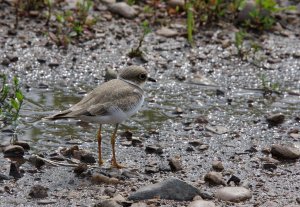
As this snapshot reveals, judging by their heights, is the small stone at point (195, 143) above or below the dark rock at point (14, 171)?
below

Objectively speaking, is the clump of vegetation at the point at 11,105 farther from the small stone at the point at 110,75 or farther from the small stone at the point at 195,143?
the small stone at the point at 195,143

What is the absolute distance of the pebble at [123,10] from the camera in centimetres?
1126

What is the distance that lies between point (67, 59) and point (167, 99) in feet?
5.45

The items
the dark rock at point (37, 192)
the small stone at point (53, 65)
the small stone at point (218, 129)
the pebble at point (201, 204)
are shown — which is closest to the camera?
the pebble at point (201, 204)

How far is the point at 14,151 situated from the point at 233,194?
210 cm

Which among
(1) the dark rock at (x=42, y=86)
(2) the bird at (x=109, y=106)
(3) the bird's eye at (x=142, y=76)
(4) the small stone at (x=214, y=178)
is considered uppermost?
(3) the bird's eye at (x=142, y=76)

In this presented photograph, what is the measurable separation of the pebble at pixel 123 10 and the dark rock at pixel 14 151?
4.66 metres

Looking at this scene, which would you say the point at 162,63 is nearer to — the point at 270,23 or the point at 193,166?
the point at 270,23

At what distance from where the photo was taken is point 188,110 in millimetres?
8633

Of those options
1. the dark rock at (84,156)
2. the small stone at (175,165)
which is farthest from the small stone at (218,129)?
the dark rock at (84,156)

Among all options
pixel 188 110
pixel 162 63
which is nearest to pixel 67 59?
pixel 162 63

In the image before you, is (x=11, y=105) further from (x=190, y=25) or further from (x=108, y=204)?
(x=190, y=25)

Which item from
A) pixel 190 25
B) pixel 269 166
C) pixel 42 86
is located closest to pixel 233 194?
pixel 269 166

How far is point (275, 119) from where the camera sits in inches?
328
